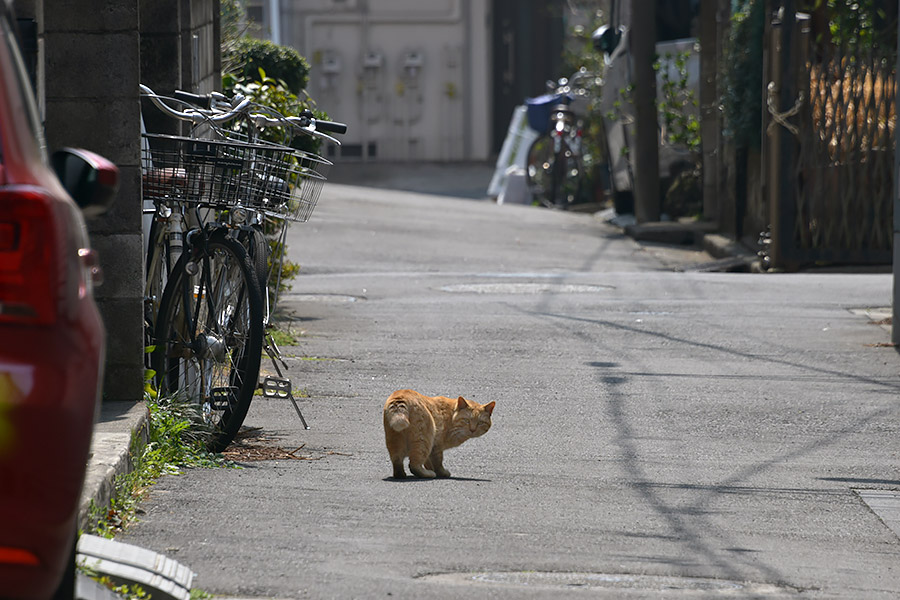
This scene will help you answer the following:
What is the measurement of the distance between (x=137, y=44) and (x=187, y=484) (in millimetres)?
1771

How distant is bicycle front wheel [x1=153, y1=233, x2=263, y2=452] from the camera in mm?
5449

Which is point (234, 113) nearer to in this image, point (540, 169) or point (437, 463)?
point (437, 463)

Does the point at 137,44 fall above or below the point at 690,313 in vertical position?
above

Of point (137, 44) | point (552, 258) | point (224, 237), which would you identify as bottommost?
point (552, 258)

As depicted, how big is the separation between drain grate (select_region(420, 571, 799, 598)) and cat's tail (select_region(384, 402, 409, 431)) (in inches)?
46.3

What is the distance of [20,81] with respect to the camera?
113 inches

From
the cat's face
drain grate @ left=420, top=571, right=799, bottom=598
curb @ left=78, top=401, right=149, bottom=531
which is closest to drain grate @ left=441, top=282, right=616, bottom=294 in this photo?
the cat's face

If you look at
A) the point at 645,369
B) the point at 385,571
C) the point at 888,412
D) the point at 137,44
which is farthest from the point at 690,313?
the point at 385,571

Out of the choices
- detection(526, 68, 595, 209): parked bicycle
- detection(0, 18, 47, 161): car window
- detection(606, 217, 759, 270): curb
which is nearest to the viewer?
detection(0, 18, 47, 161): car window

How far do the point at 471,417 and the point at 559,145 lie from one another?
1749cm

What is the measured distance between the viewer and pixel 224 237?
547 cm

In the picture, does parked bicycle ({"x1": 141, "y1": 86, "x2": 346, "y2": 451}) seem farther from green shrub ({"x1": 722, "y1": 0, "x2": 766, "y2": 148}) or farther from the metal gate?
green shrub ({"x1": 722, "y1": 0, "x2": 766, "y2": 148})

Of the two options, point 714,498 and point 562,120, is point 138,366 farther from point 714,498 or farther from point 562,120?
point 562,120

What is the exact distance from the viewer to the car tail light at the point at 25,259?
2.60 m
